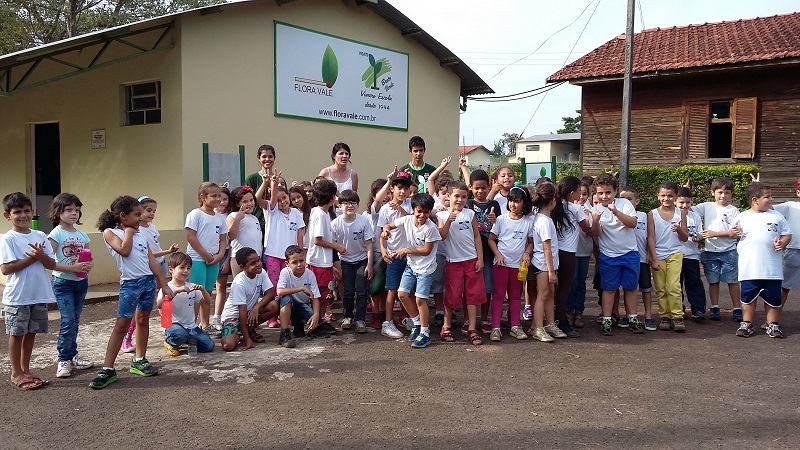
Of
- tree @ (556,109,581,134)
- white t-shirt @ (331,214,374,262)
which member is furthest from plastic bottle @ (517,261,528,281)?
tree @ (556,109,581,134)

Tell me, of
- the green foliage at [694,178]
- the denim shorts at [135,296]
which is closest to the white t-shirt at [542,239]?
the denim shorts at [135,296]

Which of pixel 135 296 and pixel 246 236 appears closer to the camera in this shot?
pixel 135 296

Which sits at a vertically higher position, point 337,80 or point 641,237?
point 337,80

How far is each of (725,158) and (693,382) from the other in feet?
40.8

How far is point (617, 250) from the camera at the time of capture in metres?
6.20

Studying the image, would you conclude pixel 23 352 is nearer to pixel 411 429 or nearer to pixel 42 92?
pixel 411 429

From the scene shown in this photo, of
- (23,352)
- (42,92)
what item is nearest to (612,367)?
(23,352)

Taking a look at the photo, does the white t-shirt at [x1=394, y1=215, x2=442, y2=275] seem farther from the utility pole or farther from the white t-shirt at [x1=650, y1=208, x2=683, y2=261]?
the utility pole

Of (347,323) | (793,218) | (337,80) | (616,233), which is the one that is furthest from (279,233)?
(337,80)

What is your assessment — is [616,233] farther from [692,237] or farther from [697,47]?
[697,47]

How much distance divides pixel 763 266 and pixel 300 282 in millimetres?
4568

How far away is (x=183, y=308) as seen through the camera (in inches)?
214

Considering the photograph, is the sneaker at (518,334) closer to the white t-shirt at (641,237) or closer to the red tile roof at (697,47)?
the white t-shirt at (641,237)

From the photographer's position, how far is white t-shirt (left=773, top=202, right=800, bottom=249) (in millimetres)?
6586
